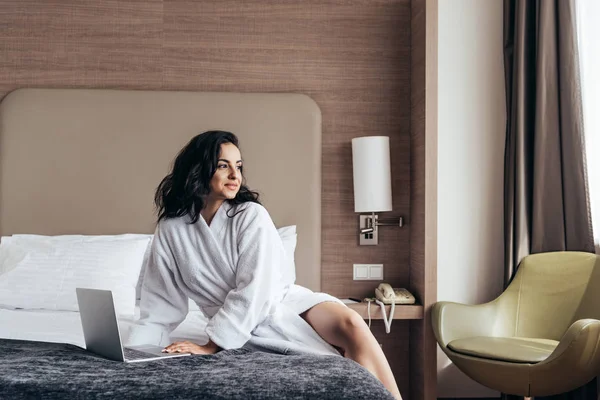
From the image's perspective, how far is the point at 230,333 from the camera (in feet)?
7.04

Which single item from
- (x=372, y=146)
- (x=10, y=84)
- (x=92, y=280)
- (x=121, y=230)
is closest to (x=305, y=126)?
(x=372, y=146)

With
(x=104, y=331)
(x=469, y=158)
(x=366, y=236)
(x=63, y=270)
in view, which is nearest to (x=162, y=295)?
(x=104, y=331)

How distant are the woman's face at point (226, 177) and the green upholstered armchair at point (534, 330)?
1321 millimetres

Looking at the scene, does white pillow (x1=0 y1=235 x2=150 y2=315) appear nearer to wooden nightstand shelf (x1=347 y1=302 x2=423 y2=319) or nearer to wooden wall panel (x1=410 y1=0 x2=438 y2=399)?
wooden nightstand shelf (x1=347 y1=302 x2=423 y2=319)

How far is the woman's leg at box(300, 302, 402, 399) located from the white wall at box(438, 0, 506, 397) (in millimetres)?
1520

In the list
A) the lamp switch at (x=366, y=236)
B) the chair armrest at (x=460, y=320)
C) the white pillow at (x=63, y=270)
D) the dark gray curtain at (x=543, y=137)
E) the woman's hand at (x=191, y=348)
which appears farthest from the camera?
the lamp switch at (x=366, y=236)

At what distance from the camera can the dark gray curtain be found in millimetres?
3381

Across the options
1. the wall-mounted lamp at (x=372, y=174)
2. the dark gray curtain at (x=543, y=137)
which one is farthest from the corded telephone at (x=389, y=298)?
the dark gray curtain at (x=543, y=137)

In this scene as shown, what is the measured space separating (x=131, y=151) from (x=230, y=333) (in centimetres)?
179

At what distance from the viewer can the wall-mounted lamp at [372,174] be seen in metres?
3.60

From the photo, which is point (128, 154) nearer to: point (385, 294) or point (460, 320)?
point (385, 294)

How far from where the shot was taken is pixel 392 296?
11.3 feet

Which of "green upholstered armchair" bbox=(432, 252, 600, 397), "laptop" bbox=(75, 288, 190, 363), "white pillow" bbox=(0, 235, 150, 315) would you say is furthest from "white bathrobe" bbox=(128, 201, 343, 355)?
"green upholstered armchair" bbox=(432, 252, 600, 397)

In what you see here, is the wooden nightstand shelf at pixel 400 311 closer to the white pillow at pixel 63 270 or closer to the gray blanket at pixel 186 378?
the white pillow at pixel 63 270
